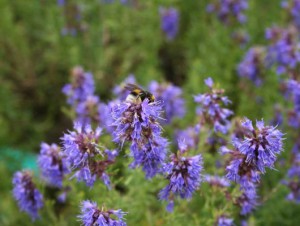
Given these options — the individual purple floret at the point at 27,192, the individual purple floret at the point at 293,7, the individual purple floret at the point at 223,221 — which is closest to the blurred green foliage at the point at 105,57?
the individual purple floret at the point at 293,7

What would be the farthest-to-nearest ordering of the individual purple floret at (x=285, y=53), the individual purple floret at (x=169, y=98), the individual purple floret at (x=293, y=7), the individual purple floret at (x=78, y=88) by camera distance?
1. the individual purple floret at (x=293, y=7)
2. the individual purple floret at (x=285, y=53)
3. the individual purple floret at (x=169, y=98)
4. the individual purple floret at (x=78, y=88)

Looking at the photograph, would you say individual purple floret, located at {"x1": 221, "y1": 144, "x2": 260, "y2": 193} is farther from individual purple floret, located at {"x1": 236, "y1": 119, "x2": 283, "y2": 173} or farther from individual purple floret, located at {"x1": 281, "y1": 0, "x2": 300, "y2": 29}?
individual purple floret, located at {"x1": 281, "y1": 0, "x2": 300, "y2": 29}

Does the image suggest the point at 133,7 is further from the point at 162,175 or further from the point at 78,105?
the point at 162,175

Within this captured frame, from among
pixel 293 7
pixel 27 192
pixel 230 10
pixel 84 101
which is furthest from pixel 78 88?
pixel 293 7

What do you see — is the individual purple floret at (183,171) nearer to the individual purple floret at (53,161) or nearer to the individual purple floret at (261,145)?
the individual purple floret at (261,145)

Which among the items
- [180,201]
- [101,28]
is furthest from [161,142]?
[101,28]

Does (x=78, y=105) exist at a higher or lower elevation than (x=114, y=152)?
higher
